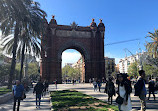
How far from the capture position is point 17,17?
47.0 feet

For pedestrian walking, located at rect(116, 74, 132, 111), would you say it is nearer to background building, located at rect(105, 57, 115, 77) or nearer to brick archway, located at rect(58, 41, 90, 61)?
brick archway, located at rect(58, 41, 90, 61)

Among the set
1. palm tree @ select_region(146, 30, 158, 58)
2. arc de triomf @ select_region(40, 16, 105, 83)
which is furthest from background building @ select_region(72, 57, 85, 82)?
palm tree @ select_region(146, 30, 158, 58)

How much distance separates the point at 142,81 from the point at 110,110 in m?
2.13

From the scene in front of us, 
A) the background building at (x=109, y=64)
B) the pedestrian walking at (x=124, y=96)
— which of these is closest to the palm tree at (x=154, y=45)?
the pedestrian walking at (x=124, y=96)

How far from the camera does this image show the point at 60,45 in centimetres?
3956

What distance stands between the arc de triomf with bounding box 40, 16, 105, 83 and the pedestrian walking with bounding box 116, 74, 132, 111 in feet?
111

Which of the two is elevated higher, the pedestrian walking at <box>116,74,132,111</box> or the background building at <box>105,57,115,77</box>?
the background building at <box>105,57,115,77</box>

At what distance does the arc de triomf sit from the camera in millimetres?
38219

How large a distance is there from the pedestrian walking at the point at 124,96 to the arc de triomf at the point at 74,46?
33796 mm

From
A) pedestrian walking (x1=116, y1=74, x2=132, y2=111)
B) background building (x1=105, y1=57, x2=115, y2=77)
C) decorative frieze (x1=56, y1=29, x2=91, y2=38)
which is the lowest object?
pedestrian walking (x1=116, y1=74, x2=132, y2=111)

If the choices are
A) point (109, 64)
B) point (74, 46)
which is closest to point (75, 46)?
point (74, 46)

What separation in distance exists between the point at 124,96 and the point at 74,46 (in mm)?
36244

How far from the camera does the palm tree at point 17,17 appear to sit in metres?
13.0

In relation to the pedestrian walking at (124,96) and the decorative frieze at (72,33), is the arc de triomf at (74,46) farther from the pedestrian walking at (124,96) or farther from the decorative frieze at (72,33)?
the pedestrian walking at (124,96)
